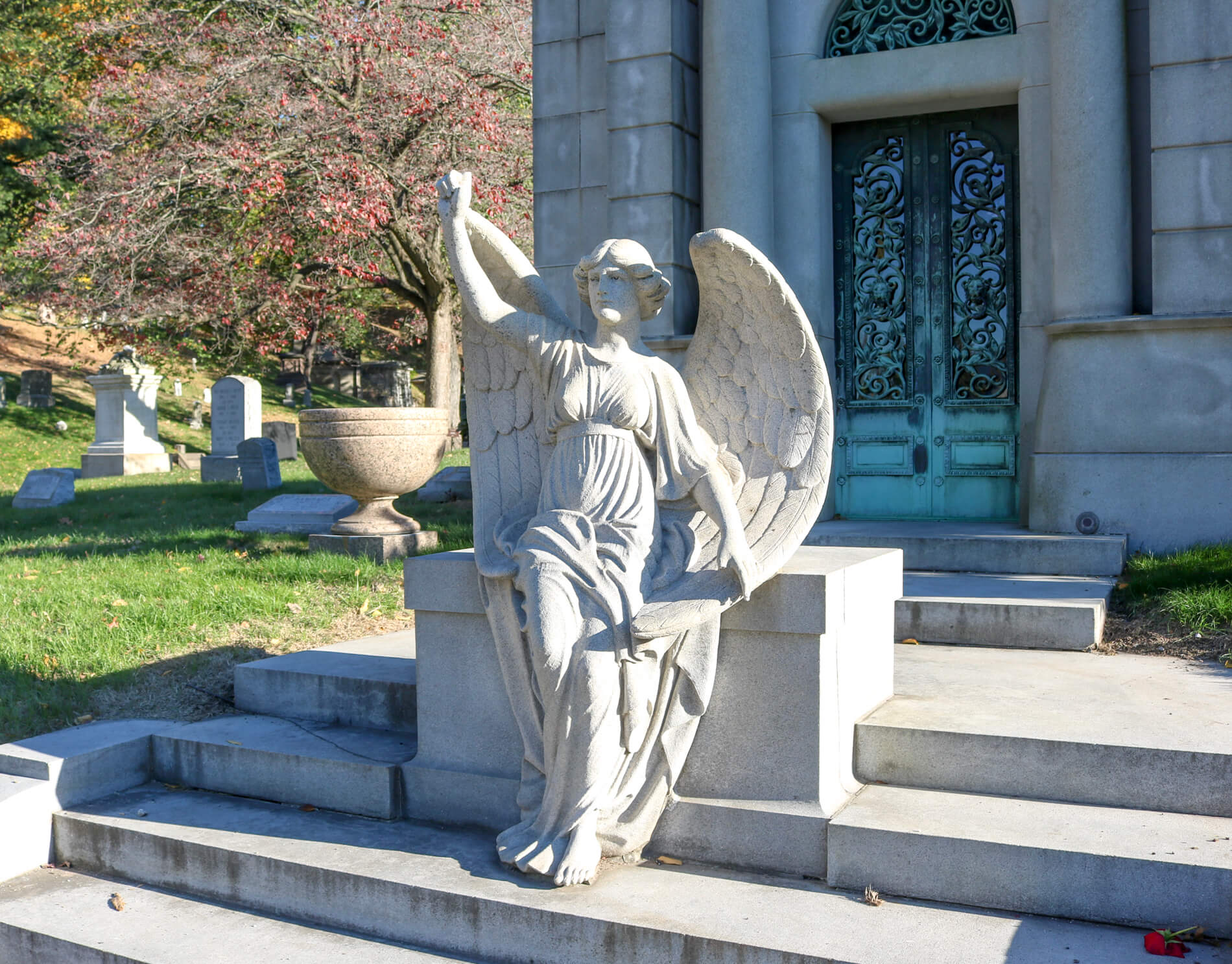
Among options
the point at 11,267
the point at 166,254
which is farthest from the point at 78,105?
the point at 166,254

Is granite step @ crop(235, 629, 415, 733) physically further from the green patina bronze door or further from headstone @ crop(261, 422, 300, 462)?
headstone @ crop(261, 422, 300, 462)

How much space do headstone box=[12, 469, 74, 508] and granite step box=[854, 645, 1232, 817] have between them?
41.5ft

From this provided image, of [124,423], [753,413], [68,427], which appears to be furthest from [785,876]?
[68,427]

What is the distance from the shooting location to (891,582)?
438cm

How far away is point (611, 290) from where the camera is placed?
3.93 metres

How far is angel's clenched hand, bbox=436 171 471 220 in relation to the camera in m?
4.02

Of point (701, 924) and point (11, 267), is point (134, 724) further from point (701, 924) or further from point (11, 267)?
point (11, 267)

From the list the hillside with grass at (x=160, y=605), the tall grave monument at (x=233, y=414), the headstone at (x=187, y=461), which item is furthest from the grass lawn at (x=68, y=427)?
the hillside with grass at (x=160, y=605)

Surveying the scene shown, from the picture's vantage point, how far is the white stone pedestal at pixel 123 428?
20.3m

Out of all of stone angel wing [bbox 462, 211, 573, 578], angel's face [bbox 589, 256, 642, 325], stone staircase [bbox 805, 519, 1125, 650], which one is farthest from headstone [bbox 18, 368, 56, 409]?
angel's face [bbox 589, 256, 642, 325]

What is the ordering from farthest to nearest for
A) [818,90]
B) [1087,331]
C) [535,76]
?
[535,76] → [818,90] → [1087,331]

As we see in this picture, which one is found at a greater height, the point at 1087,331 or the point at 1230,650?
the point at 1087,331

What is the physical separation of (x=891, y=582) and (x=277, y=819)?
8.27 ft

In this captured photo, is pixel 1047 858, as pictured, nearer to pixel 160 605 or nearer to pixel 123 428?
pixel 160 605
